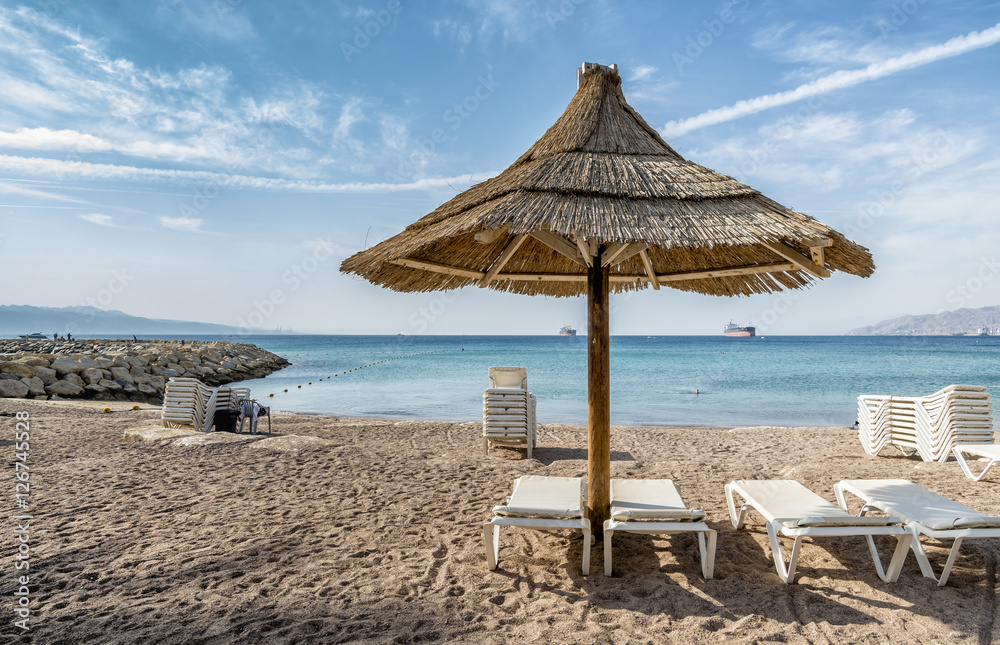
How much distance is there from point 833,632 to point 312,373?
31677 millimetres

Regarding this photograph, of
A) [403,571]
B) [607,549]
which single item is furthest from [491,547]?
[607,549]

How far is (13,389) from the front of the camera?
46.5 feet

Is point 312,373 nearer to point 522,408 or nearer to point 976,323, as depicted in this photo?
point 522,408

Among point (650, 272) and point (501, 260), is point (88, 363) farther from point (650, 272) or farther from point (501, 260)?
point (650, 272)

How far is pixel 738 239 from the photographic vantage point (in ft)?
9.21

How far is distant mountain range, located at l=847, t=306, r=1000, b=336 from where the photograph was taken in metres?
125

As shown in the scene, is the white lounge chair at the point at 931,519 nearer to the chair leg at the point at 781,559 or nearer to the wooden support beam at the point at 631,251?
the chair leg at the point at 781,559

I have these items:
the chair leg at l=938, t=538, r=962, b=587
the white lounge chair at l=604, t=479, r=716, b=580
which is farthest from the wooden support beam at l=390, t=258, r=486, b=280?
the chair leg at l=938, t=538, r=962, b=587

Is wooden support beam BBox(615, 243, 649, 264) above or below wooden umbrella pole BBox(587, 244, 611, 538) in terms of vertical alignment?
above

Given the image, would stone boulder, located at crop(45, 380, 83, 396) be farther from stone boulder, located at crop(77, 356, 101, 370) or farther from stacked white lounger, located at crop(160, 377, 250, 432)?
stacked white lounger, located at crop(160, 377, 250, 432)

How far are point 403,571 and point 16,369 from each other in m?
17.7

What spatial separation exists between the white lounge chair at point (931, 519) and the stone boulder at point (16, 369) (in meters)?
19.8

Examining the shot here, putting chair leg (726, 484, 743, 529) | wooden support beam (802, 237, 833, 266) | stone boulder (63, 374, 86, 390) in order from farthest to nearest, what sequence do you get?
stone boulder (63, 374, 86, 390), chair leg (726, 484, 743, 529), wooden support beam (802, 237, 833, 266)

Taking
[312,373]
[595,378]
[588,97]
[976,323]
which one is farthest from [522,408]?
[976,323]
